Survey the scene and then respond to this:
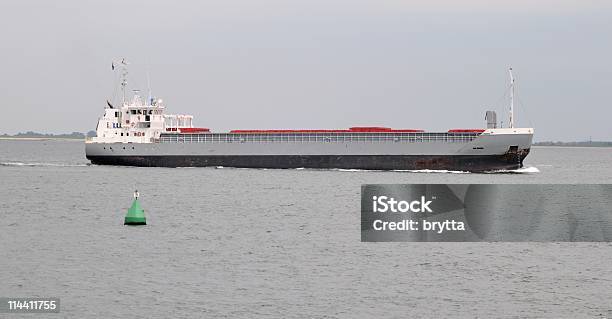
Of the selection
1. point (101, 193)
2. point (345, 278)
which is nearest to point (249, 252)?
point (345, 278)

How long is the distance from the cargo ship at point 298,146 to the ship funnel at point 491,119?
109 mm

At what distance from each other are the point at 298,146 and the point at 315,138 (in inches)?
79.2

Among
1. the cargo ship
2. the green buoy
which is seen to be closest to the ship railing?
the cargo ship

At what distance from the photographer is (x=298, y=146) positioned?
2953 inches

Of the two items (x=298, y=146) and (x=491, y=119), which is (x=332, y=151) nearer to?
(x=298, y=146)

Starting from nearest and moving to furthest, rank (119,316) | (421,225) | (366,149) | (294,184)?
1. (119,316)
2. (421,225)
3. (294,184)
4. (366,149)

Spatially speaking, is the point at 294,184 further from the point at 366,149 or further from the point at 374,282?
the point at 374,282

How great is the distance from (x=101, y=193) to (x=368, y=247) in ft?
100

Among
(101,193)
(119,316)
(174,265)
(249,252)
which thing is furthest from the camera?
(101,193)

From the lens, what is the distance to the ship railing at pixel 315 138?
236 ft

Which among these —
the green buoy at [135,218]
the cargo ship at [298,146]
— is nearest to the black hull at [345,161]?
the cargo ship at [298,146]

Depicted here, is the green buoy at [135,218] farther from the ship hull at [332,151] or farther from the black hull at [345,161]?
the black hull at [345,161]

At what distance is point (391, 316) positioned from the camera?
20.6 meters

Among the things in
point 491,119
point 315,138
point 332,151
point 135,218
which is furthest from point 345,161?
point 135,218
